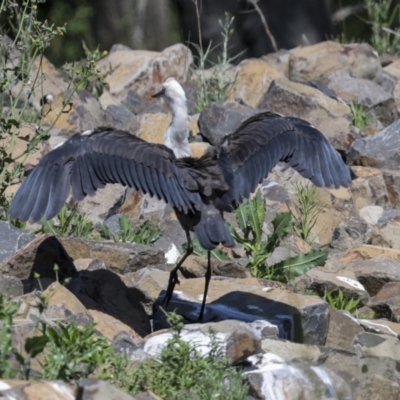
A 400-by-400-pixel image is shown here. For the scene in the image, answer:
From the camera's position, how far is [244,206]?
27.6 feet

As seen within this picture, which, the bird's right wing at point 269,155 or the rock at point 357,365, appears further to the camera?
the bird's right wing at point 269,155

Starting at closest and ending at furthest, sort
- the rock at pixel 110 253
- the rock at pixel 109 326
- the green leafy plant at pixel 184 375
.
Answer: the green leafy plant at pixel 184 375
the rock at pixel 109 326
the rock at pixel 110 253

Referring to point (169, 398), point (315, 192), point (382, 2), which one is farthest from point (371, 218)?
point (382, 2)

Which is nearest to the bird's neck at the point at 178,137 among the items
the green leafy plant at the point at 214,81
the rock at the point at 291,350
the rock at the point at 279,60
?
the rock at the point at 291,350

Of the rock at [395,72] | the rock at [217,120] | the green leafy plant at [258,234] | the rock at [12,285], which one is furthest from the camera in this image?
the rock at [395,72]

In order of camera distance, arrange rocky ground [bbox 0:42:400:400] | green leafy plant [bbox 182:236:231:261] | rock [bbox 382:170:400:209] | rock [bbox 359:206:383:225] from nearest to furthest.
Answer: rocky ground [bbox 0:42:400:400] → green leafy plant [bbox 182:236:231:261] → rock [bbox 359:206:383:225] → rock [bbox 382:170:400:209]

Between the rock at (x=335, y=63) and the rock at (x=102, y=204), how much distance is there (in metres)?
4.42

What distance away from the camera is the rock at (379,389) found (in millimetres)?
5367

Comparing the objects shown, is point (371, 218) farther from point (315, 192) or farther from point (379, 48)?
point (379, 48)

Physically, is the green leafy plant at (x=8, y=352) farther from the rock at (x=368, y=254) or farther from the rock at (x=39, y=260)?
the rock at (x=368, y=254)

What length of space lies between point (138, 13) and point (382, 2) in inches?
132

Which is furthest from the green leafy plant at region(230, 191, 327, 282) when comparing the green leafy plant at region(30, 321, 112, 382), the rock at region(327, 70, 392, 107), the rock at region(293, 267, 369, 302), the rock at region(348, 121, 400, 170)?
the rock at region(327, 70, 392, 107)

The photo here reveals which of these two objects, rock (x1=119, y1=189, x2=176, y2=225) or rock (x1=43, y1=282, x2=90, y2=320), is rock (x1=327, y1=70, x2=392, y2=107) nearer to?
rock (x1=119, y1=189, x2=176, y2=225)

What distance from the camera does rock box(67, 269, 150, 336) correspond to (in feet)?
21.3
